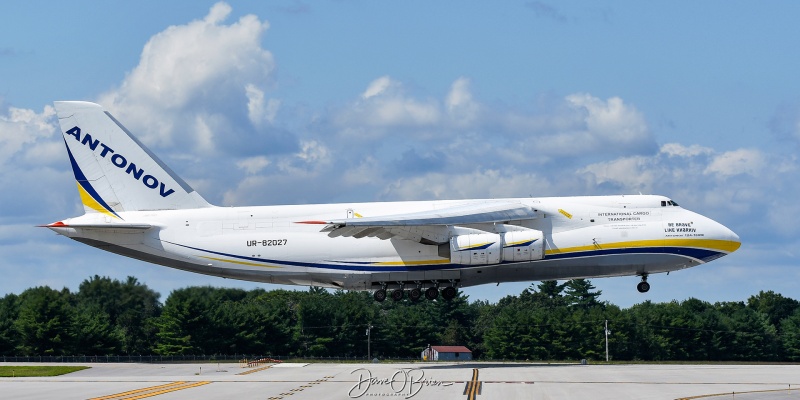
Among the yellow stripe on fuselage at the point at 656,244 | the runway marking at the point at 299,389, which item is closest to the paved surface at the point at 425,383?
the runway marking at the point at 299,389

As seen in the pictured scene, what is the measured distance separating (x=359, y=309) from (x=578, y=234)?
59.5 metres

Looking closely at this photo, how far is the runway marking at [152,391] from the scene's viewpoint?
42.7 metres

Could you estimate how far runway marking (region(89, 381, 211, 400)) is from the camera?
140 feet

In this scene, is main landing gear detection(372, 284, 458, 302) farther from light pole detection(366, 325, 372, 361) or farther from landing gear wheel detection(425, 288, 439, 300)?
light pole detection(366, 325, 372, 361)

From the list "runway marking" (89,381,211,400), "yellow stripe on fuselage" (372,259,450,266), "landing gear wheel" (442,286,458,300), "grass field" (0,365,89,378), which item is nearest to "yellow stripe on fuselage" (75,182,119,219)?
"grass field" (0,365,89,378)

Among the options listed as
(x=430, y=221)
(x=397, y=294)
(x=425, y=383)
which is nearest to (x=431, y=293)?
(x=397, y=294)

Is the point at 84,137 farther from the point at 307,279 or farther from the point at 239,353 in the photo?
the point at 239,353

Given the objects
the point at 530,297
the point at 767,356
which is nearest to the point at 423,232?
the point at 767,356

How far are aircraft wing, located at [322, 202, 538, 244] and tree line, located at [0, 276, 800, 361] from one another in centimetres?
4334

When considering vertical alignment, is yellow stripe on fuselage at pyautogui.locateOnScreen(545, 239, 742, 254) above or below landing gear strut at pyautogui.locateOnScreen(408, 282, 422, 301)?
above

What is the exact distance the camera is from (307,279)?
61406 millimetres

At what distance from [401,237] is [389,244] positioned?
0.85 m

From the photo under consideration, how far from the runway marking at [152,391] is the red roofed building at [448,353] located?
238 feet

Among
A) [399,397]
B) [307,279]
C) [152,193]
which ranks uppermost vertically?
[152,193]
